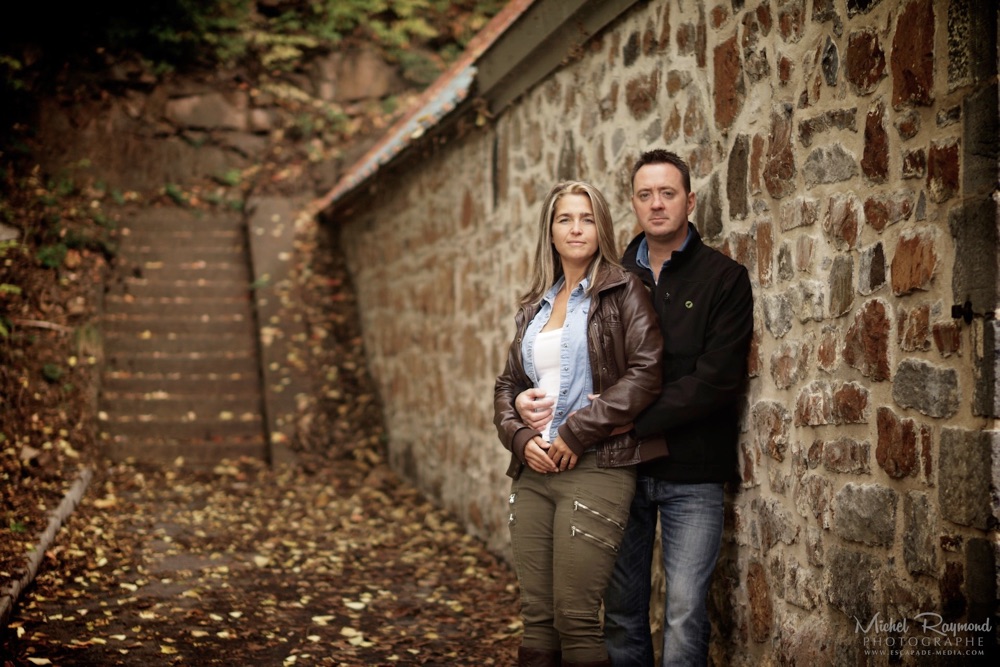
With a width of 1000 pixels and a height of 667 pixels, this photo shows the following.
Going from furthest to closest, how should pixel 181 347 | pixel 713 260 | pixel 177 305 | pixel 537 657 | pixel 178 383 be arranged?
pixel 177 305 < pixel 181 347 < pixel 178 383 < pixel 713 260 < pixel 537 657

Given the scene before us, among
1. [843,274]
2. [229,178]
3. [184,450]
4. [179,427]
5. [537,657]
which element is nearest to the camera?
[843,274]

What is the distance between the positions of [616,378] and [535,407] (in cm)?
30

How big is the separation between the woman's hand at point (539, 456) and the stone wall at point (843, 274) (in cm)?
75

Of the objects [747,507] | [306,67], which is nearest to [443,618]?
[747,507]

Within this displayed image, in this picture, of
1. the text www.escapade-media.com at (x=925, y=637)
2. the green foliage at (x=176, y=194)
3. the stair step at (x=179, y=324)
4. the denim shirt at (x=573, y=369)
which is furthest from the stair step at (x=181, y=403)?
the text www.escapade-media.com at (x=925, y=637)

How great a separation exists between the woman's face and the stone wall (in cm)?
56

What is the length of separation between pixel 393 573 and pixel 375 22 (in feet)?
29.7

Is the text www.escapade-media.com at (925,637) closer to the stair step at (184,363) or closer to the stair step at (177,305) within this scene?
the stair step at (184,363)

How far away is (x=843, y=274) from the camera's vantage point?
8.85 feet

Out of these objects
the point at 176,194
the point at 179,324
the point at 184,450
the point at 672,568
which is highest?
the point at 176,194

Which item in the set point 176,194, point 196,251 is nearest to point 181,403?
point 196,251

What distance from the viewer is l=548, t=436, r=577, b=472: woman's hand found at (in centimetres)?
298

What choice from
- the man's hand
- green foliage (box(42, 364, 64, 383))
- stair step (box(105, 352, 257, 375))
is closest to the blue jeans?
the man's hand

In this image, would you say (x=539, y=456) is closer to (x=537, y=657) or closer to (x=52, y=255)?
(x=537, y=657)
